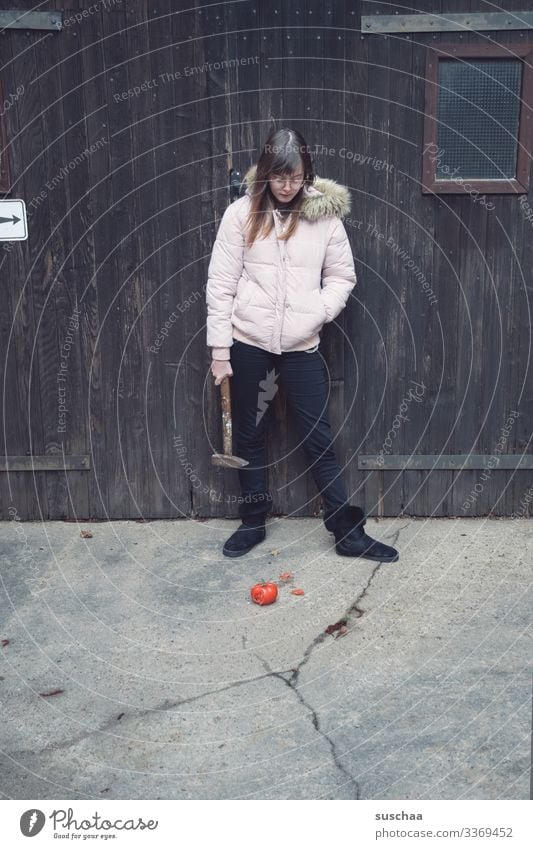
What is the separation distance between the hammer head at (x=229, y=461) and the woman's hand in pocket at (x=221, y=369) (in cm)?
42

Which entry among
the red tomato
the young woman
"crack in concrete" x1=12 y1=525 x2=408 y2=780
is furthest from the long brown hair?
"crack in concrete" x1=12 y1=525 x2=408 y2=780

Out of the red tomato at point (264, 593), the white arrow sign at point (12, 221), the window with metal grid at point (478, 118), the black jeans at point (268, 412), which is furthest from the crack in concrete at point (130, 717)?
the window with metal grid at point (478, 118)

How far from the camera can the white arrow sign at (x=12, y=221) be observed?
12.1ft

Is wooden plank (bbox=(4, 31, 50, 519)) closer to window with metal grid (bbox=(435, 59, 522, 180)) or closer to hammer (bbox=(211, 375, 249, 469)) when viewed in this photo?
hammer (bbox=(211, 375, 249, 469))

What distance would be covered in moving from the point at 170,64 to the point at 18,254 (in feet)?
4.22

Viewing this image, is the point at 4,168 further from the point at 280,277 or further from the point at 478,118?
the point at 478,118

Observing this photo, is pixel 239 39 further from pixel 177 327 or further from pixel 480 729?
pixel 480 729

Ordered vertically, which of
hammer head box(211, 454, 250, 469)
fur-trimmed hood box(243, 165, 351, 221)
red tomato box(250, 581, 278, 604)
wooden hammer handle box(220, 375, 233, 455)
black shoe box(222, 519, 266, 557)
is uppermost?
fur-trimmed hood box(243, 165, 351, 221)

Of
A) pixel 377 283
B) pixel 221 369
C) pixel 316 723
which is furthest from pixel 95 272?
pixel 316 723

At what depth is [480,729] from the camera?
3229mm

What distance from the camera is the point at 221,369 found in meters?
4.54

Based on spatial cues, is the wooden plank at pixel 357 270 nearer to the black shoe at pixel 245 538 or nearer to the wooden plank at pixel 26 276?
the black shoe at pixel 245 538

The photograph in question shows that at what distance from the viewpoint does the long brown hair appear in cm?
417

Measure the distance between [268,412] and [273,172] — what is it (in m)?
1.29
